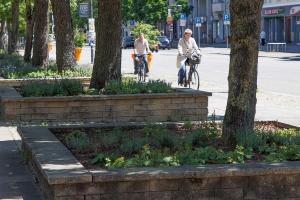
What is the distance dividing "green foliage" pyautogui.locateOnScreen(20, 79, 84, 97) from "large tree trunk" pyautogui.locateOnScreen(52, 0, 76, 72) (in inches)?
241

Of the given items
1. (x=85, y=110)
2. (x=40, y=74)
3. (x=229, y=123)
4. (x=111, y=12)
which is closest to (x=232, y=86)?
A: (x=229, y=123)

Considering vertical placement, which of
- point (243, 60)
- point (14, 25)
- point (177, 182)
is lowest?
point (177, 182)

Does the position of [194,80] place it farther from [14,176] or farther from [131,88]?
[14,176]

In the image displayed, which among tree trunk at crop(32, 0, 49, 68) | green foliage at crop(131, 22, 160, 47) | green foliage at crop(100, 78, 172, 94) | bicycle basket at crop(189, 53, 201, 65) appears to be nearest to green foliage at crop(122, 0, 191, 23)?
green foliage at crop(131, 22, 160, 47)

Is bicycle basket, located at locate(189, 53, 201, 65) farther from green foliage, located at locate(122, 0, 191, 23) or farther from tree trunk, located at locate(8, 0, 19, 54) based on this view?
green foliage, located at locate(122, 0, 191, 23)

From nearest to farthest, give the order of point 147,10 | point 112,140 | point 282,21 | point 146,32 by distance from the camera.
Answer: point 112,140, point 146,32, point 282,21, point 147,10

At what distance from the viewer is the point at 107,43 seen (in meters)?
14.4

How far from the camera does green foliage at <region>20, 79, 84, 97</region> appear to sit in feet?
44.1

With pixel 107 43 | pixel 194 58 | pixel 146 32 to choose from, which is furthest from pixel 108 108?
pixel 146 32

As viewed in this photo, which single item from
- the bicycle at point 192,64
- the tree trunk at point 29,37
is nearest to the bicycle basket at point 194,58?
the bicycle at point 192,64

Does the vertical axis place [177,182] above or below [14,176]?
above

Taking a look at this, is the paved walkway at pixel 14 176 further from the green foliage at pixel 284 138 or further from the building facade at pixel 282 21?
the building facade at pixel 282 21

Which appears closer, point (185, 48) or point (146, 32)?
point (185, 48)

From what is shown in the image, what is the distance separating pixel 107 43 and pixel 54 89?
5.01ft
